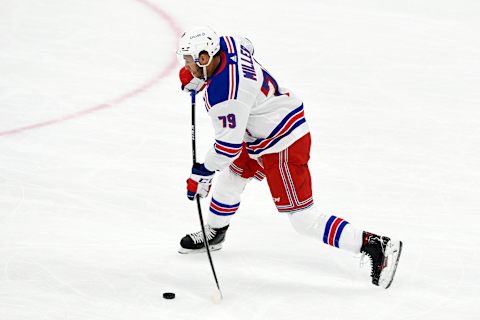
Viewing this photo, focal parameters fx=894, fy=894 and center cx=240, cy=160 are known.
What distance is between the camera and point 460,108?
5941 millimetres

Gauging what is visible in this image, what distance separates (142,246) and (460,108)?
2.70 metres

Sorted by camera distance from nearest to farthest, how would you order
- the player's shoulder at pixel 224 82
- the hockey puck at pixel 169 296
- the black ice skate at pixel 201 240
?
the player's shoulder at pixel 224 82, the hockey puck at pixel 169 296, the black ice skate at pixel 201 240

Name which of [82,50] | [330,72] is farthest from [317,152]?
[82,50]

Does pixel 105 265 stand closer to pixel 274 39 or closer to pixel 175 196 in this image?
pixel 175 196

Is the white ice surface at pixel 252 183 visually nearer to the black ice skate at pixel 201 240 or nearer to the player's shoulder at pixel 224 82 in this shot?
the black ice skate at pixel 201 240

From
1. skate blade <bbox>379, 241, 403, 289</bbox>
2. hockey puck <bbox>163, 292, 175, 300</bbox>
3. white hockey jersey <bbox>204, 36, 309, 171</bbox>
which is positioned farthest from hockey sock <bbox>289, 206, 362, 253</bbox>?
hockey puck <bbox>163, 292, 175, 300</bbox>

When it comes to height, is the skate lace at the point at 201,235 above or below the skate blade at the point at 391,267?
below

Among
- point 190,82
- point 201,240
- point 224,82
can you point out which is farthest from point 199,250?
point 224,82

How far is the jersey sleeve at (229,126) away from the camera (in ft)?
11.6

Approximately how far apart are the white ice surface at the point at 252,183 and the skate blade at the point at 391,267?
47 millimetres

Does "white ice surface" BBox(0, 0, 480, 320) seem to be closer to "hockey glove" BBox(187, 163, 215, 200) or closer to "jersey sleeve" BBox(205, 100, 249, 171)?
"hockey glove" BBox(187, 163, 215, 200)

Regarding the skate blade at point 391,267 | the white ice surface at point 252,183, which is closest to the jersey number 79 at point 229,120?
the white ice surface at point 252,183

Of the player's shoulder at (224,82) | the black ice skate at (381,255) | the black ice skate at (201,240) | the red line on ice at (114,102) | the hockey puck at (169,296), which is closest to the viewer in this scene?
the player's shoulder at (224,82)

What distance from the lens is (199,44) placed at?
3.54 meters
